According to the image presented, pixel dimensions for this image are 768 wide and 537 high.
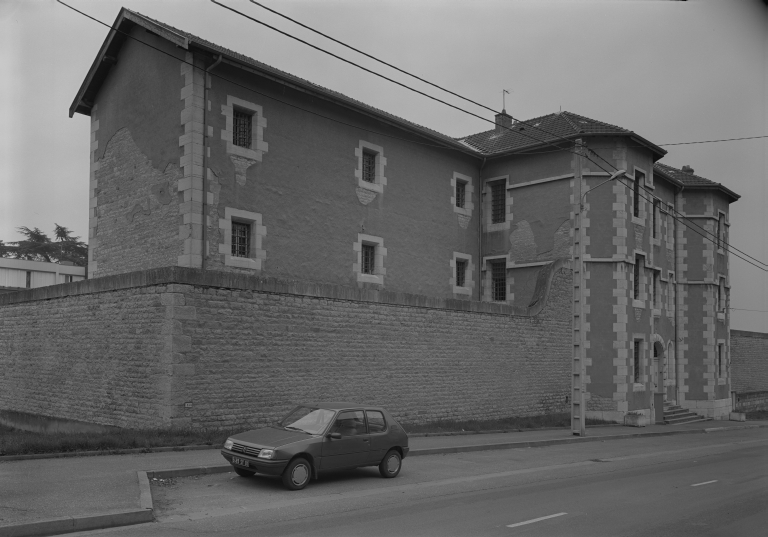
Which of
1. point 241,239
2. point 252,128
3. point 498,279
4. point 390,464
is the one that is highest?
point 252,128

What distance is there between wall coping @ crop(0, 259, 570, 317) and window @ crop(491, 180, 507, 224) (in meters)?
7.19

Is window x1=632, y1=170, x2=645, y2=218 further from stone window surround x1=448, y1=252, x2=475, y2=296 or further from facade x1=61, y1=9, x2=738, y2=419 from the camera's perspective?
stone window surround x1=448, y1=252, x2=475, y2=296

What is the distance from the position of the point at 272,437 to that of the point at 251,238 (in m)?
10.8

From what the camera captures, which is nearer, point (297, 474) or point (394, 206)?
point (297, 474)

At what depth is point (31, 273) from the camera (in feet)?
155

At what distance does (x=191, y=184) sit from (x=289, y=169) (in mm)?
3854

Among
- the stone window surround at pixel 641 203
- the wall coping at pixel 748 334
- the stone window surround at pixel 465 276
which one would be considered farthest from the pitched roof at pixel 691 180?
the stone window surround at pixel 465 276

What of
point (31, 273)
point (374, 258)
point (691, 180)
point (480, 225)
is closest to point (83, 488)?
point (374, 258)

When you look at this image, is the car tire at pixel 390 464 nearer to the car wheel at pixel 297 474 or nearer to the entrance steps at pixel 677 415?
the car wheel at pixel 297 474

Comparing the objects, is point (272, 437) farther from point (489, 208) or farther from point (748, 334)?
point (748, 334)

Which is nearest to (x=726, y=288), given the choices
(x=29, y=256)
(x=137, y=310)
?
(x=137, y=310)

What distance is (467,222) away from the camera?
32031 millimetres

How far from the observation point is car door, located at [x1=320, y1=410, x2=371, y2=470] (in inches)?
492

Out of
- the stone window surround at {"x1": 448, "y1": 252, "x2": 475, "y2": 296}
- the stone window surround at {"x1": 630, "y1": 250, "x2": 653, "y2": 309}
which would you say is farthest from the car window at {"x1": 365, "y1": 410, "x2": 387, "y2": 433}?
the stone window surround at {"x1": 630, "y1": 250, "x2": 653, "y2": 309}
